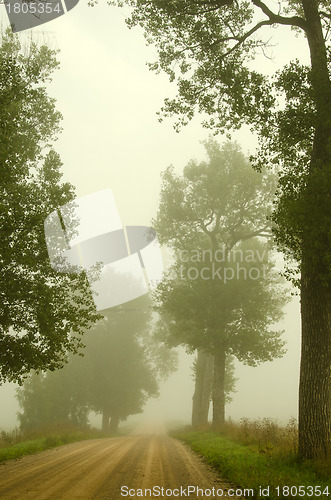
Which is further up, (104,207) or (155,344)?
(104,207)

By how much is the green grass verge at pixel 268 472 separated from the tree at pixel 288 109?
694 millimetres

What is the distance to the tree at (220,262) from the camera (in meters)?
20.6

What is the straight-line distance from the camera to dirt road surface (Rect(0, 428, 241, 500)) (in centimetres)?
673

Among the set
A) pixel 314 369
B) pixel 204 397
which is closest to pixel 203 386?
pixel 204 397

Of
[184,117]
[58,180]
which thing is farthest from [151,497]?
[184,117]

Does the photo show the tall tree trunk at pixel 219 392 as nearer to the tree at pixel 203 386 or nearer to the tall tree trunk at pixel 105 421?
the tree at pixel 203 386

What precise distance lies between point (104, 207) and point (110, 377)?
61.0 ft

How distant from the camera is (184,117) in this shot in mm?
13141

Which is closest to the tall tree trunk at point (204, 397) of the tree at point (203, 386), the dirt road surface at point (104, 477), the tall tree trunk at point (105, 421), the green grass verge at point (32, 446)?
the tree at point (203, 386)

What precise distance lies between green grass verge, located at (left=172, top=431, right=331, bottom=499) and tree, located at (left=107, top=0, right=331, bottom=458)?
0.69m

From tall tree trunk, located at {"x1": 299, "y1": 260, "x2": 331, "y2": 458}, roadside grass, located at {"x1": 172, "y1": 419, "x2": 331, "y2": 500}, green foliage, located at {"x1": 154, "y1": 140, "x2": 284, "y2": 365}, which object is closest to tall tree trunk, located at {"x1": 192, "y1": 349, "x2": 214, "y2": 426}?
green foliage, located at {"x1": 154, "y1": 140, "x2": 284, "y2": 365}

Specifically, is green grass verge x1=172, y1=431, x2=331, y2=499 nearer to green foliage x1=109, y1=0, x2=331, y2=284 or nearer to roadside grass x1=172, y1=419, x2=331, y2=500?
roadside grass x1=172, y1=419, x2=331, y2=500

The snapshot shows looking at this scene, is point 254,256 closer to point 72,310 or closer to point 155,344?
point 72,310

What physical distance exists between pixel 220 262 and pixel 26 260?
1432cm
